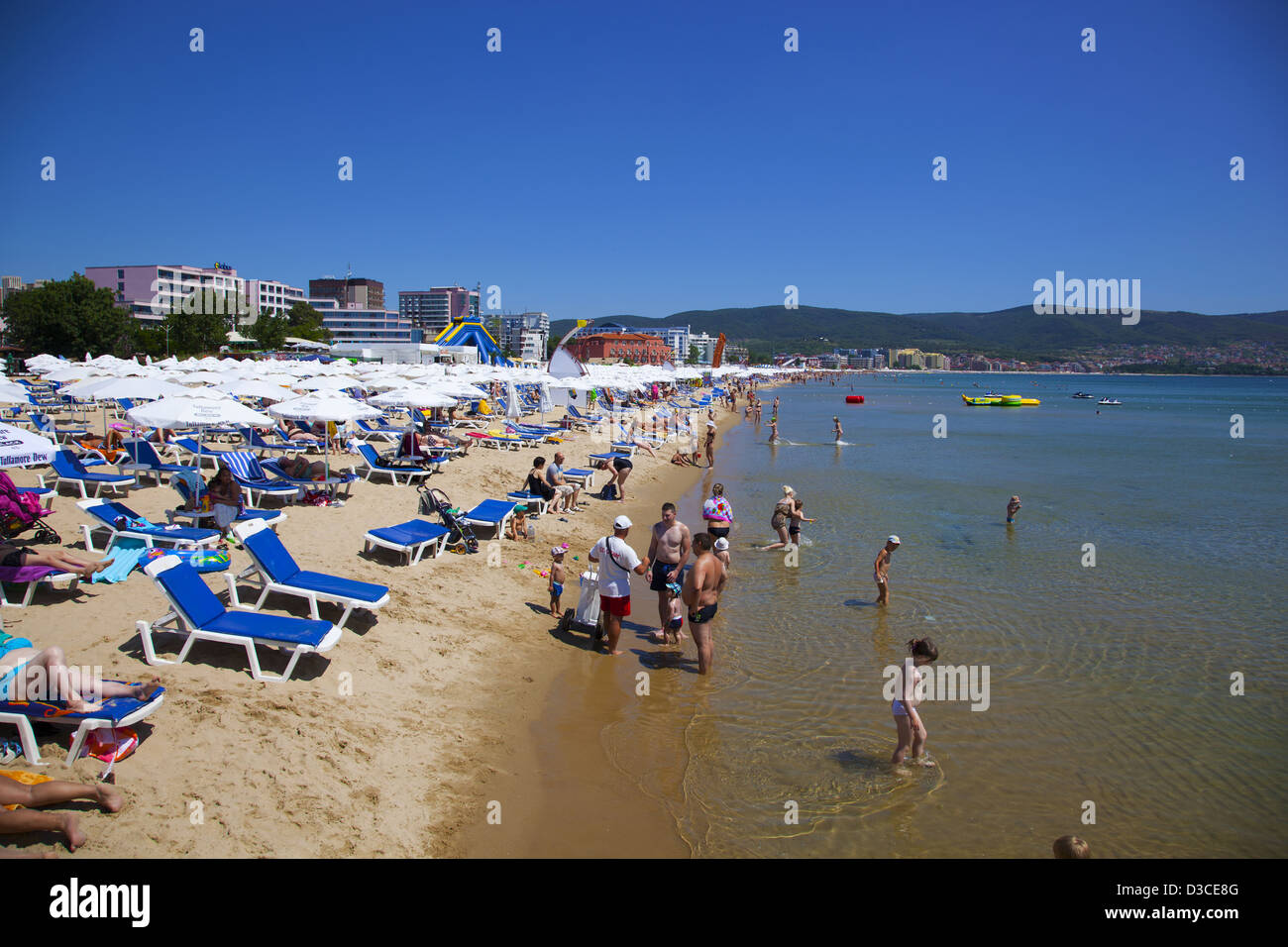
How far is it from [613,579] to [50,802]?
4.62 metres

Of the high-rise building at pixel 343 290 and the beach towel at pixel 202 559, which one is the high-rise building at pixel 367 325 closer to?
the high-rise building at pixel 343 290

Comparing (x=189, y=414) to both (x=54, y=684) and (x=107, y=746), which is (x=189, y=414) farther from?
(x=107, y=746)

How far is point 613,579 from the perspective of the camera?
732 centimetres

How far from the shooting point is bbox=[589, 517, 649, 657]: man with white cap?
712cm

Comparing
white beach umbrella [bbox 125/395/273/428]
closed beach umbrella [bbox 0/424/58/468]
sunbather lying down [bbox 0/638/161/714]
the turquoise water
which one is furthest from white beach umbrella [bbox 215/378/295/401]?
sunbather lying down [bbox 0/638/161/714]

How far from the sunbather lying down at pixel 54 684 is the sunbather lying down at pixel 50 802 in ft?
1.64

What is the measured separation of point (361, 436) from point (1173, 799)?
18.2 metres

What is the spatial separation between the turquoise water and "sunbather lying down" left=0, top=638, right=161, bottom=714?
11.0 ft

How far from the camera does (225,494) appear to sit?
9094 mm

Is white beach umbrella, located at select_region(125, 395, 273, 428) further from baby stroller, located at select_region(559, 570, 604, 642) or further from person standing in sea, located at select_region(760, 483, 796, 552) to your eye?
person standing in sea, located at select_region(760, 483, 796, 552)

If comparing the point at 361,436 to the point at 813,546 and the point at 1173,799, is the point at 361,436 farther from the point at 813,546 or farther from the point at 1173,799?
the point at 1173,799
